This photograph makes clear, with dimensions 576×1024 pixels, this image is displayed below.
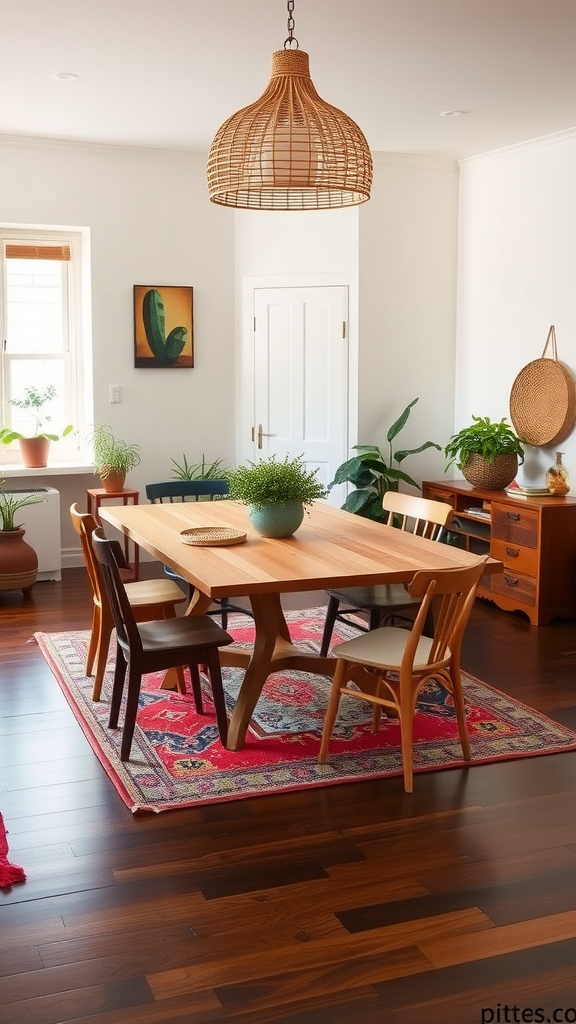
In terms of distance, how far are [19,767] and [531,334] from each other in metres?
4.27

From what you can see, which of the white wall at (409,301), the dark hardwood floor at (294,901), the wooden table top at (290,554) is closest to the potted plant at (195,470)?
the white wall at (409,301)

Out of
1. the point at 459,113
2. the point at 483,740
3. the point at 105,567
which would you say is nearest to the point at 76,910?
the point at 105,567

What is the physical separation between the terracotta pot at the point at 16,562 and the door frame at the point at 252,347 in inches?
75.0

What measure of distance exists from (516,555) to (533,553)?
0.17 m

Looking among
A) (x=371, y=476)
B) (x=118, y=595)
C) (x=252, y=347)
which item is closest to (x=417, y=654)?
(x=118, y=595)

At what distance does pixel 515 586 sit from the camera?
232 inches

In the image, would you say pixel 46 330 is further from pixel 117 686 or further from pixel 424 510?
pixel 117 686

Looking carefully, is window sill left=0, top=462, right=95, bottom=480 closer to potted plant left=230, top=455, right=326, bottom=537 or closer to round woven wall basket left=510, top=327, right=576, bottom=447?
round woven wall basket left=510, top=327, right=576, bottom=447

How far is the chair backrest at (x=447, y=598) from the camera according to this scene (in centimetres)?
328

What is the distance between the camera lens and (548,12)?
4.05 m

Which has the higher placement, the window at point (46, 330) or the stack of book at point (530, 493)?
the window at point (46, 330)

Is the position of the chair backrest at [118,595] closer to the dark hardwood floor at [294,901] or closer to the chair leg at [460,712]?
the dark hardwood floor at [294,901]

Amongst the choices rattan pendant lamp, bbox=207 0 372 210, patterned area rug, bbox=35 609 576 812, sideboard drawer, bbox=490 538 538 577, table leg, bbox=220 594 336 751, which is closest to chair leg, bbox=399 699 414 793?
patterned area rug, bbox=35 609 576 812

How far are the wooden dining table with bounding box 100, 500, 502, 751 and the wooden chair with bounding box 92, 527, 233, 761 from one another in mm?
162
